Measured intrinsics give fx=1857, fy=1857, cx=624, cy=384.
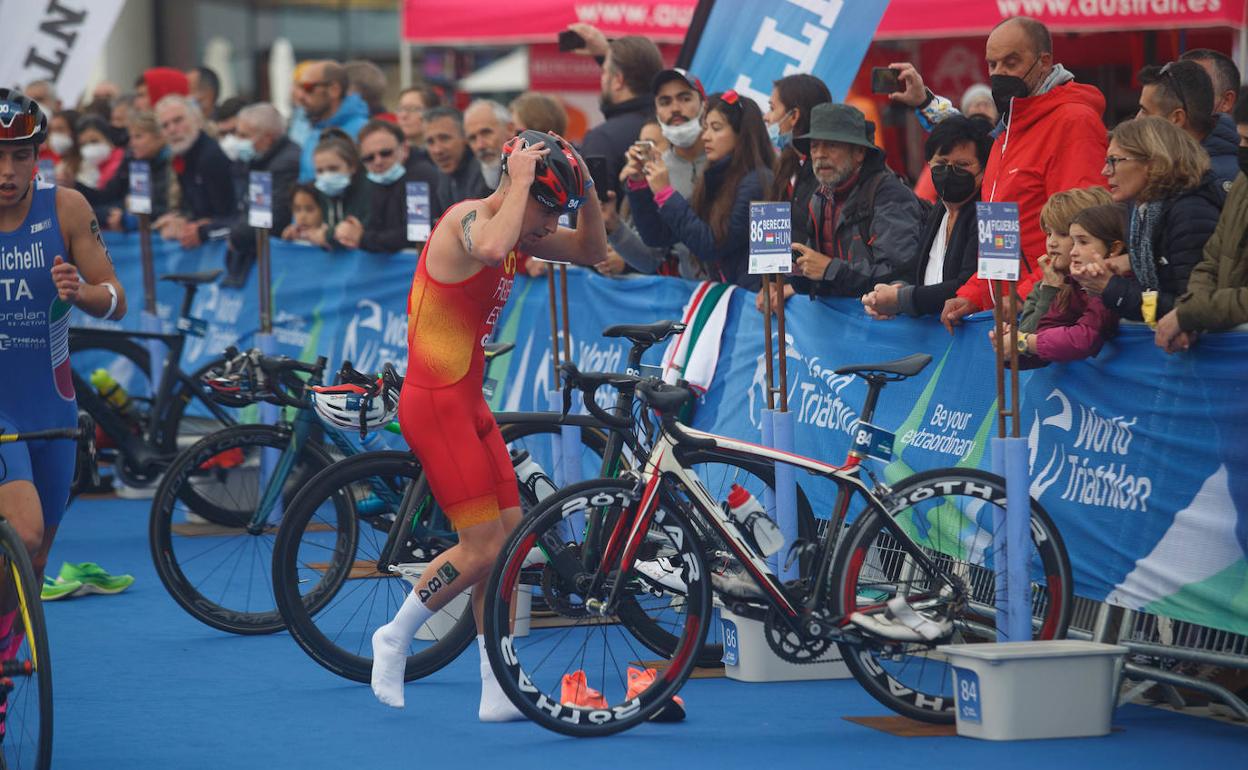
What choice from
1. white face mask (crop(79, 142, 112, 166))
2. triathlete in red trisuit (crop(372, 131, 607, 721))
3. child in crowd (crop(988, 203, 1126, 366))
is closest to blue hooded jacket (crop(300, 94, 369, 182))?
white face mask (crop(79, 142, 112, 166))

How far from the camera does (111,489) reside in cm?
1292

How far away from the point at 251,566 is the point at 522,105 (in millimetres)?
3162

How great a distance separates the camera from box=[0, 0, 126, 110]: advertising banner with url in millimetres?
14844

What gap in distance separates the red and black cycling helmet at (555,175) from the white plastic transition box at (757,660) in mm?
1728

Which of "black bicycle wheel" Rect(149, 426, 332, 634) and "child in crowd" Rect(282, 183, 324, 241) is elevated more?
"child in crowd" Rect(282, 183, 324, 241)

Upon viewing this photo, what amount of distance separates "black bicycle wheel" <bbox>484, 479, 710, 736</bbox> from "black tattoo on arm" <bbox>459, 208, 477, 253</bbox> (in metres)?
0.91

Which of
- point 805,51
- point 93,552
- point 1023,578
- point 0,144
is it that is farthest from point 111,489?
point 1023,578

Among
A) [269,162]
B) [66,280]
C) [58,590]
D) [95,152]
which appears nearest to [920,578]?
[66,280]

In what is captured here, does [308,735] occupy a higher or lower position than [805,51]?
lower

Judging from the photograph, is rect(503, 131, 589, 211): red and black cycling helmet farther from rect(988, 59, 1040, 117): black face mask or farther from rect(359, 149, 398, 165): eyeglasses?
rect(359, 149, 398, 165): eyeglasses

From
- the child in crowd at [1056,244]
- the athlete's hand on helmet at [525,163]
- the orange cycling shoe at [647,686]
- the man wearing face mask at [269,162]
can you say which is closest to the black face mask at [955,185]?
the child in crowd at [1056,244]

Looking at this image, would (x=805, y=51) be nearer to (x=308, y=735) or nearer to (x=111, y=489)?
(x=308, y=735)

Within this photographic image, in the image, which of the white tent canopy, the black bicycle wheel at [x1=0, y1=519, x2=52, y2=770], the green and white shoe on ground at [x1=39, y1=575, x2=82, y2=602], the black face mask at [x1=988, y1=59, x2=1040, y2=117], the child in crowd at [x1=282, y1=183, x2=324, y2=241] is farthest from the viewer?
the white tent canopy

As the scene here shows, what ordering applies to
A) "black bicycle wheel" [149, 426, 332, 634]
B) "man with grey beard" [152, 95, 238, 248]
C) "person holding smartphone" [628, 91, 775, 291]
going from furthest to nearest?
"man with grey beard" [152, 95, 238, 248] < "person holding smartphone" [628, 91, 775, 291] < "black bicycle wheel" [149, 426, 332, 634]
